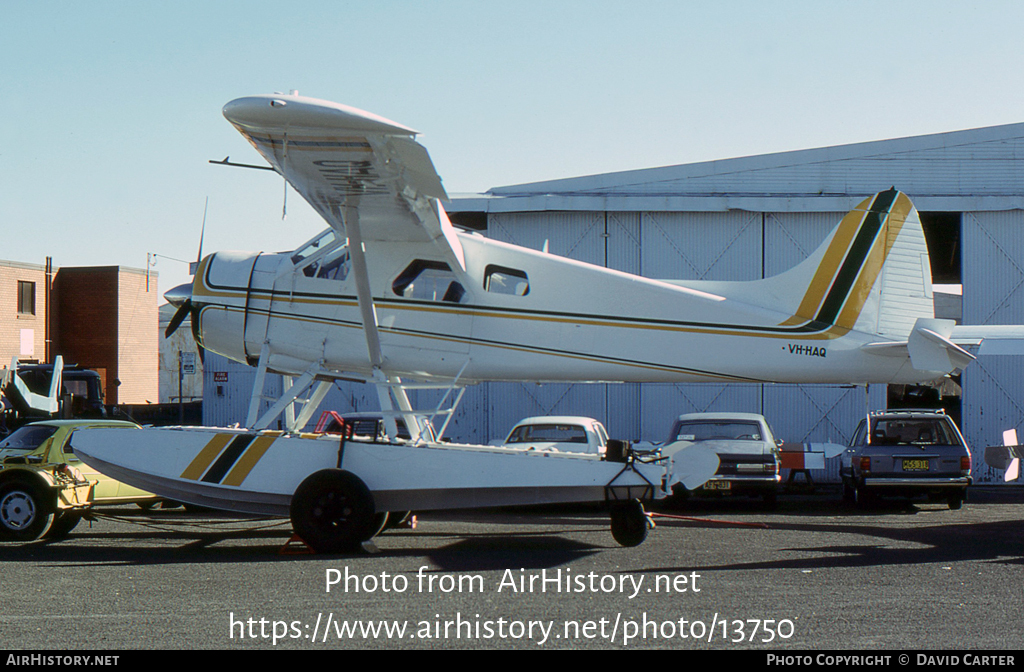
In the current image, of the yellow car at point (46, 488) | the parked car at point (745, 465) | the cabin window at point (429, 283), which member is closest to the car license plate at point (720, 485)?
the parked car at point (745, 465)

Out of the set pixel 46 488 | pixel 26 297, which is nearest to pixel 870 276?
pixel 46 488

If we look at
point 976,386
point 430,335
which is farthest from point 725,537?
point 976,386

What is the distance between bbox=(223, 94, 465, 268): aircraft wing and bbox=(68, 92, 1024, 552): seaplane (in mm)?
41

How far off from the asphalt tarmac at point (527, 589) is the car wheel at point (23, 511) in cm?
22

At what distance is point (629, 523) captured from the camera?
9.41m

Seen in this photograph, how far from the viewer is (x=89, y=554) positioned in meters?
9.39

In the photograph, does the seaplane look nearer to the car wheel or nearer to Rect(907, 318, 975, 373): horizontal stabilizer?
Rect(907, 318, 975, 373): horizontal stabilizer

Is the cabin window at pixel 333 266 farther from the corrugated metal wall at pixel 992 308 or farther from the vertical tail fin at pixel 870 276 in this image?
the corrugated metal wall at pixel 992 308

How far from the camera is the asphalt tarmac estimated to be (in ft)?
18.0

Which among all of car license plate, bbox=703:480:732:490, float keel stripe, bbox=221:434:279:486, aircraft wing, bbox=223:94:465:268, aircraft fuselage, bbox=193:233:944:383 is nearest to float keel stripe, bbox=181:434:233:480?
float keel stripe, bbox=221:434:279:486

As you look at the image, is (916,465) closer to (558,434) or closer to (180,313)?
(558,434)

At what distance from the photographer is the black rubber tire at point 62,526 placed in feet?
34.5

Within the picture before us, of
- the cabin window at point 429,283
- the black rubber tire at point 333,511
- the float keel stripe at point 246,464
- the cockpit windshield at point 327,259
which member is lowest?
the black rubber tire at point 333,511

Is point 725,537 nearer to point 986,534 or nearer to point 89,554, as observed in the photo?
point 986,534
